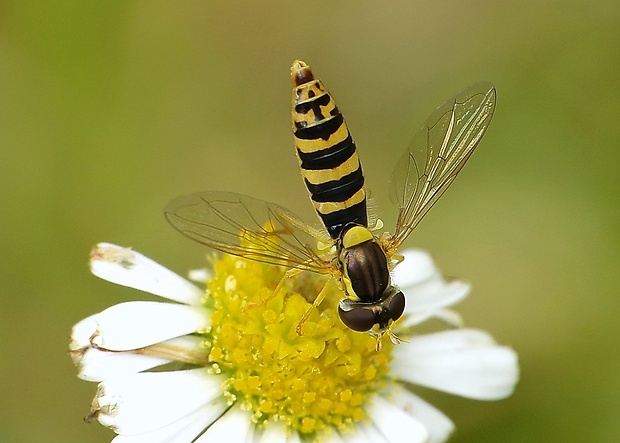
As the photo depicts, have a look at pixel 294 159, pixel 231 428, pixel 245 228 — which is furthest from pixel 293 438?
pixel 294 159

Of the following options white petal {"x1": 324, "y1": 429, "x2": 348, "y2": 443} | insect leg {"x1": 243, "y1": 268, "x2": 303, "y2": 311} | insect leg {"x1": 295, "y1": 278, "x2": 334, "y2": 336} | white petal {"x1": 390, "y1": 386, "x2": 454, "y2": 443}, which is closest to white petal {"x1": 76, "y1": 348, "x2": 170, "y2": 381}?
insect leg {"x1": 243, "y1": 268, "x2": 303, "y2": 311}

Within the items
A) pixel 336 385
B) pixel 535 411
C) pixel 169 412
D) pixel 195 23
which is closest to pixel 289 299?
pixel 336 385

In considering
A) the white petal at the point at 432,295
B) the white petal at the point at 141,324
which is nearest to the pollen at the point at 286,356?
the white petal at the point at 141,324

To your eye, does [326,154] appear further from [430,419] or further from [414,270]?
[430,419]

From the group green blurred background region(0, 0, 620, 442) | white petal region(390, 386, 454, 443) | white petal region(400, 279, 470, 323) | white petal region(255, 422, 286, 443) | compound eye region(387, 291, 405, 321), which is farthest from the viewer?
green blurred background region(0, 0, 620, 442)

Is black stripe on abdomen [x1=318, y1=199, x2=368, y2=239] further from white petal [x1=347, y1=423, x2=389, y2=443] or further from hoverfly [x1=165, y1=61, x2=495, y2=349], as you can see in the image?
white petal [x1=347, y1=423, x2=389, y2=443]

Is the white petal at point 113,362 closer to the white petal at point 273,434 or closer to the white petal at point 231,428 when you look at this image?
the white petal at point 231,428
